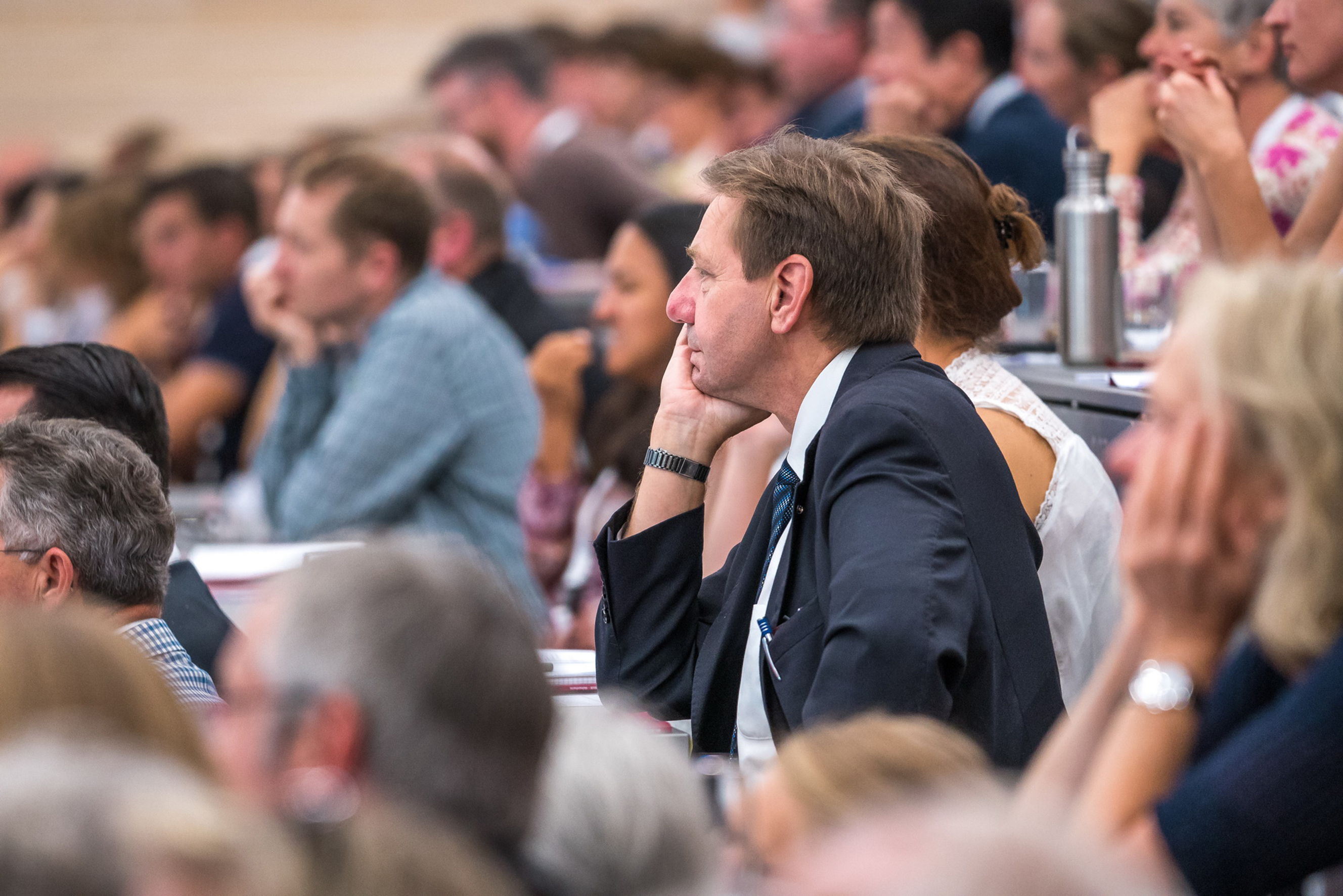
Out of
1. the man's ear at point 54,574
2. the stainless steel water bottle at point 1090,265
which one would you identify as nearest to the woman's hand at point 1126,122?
the stainless steel water bottle at point 1090,265

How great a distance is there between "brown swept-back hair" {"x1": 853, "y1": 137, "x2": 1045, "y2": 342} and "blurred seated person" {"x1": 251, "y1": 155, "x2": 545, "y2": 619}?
1817mm

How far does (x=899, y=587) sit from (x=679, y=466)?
0.60m

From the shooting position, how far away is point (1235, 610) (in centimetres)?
154

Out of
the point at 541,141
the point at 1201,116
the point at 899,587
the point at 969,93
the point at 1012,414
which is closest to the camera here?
the point at 899,587

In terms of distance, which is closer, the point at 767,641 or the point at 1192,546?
the point at 1192,546

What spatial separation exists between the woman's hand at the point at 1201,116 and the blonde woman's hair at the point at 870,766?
6.76ft

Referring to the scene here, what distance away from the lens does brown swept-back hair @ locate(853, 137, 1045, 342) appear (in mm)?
2625

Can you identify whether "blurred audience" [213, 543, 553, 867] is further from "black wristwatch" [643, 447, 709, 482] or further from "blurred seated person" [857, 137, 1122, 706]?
"blurred seated person" [857, 137, 1122, 706]

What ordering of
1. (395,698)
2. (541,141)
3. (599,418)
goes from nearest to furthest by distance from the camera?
(395,698) < (599,418) < (541,141)

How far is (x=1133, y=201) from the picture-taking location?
3906mm

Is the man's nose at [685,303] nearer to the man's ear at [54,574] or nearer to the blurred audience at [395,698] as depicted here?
the man's ear at [54,574]

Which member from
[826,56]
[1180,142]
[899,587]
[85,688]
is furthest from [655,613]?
[826,56]

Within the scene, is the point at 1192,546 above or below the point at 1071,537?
above

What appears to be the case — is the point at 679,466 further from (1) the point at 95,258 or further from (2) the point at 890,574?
(1) the point at 95,258
